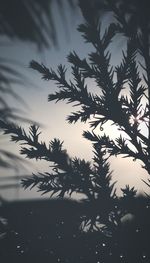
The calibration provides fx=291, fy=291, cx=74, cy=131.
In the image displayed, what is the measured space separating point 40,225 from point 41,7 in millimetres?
1273

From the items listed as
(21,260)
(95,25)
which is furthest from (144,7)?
(21,260)

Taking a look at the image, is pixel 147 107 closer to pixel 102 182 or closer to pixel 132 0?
pixel 102 182

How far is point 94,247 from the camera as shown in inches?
40.0

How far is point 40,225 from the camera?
3.45 feet

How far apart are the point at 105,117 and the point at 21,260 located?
60 centimetres

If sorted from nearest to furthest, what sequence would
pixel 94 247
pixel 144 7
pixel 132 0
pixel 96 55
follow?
pixel 94 247, pixel 96 55, pixel 144 7, pixel 132 0

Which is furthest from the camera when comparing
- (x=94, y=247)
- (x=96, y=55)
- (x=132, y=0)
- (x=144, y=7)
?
(x=132, y=0)

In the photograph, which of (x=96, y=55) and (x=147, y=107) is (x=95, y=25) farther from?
A: (x=147, y=107)

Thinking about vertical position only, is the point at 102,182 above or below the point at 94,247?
above

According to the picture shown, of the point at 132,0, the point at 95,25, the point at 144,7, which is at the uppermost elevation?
the point at 132,0

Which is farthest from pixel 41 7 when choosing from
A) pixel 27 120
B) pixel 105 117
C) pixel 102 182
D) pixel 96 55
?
pixel 102 182

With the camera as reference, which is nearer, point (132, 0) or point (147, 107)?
point (147, 107)

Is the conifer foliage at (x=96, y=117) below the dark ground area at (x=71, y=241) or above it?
above

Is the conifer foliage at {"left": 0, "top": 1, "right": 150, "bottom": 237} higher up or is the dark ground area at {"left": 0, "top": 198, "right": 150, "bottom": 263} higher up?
the conifer foliage at {"left": 0, "top": 1, "right": 150, "bottom": 237}
